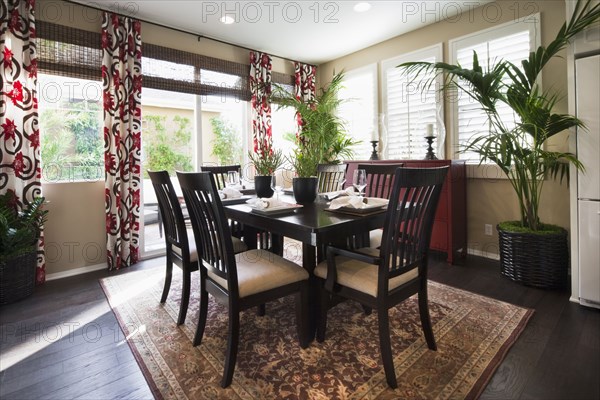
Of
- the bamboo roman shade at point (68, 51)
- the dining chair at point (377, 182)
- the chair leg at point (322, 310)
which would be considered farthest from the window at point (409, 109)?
the bamboo roman shade at point (68, 51)

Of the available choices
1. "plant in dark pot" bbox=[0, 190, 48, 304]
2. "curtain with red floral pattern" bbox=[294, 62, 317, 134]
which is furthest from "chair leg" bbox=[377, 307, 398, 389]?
"curtain with red floral pattern" bbox=[294, 62, 317, 134]

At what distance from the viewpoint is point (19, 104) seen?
2797mm

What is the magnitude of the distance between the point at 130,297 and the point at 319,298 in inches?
66.2

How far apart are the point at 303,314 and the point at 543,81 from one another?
3.15m

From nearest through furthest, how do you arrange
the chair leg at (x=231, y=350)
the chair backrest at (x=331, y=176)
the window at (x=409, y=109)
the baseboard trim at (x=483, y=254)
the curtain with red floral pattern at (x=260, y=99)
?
1. the chair leg at (x=231, y=350)
2. the chair backrest at (x=331, y=176)
3. the baseboard trim at (x=483, y=254)
4. the window at (x=409, y=109)
5. the curtain with red floral pattern at (x=260, y=99)

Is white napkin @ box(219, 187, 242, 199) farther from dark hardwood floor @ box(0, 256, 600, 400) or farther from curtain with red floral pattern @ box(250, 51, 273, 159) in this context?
curtain with red floral pattern @ box(250, 51, 273, 159)

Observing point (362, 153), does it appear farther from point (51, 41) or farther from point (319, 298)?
point (51, 41)

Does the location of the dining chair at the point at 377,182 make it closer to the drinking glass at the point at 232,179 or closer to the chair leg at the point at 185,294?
the drinking glass at the point at 232,179

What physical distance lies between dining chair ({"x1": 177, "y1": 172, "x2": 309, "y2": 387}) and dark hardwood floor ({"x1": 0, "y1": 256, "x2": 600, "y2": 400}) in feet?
1.63

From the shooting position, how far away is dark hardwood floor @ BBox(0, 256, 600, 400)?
1.54 m

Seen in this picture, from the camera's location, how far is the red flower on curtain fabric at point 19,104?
274 cm

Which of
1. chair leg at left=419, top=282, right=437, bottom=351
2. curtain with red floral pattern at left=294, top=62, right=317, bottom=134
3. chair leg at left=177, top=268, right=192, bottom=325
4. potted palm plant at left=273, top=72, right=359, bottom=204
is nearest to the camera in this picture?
chair leg at left=419, top=282, right=437, bottom=351

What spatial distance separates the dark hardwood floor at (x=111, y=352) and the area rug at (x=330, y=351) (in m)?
0.08

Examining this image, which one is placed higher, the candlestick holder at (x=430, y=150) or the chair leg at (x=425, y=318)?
the candlestick holder at (x=430, y=150)
